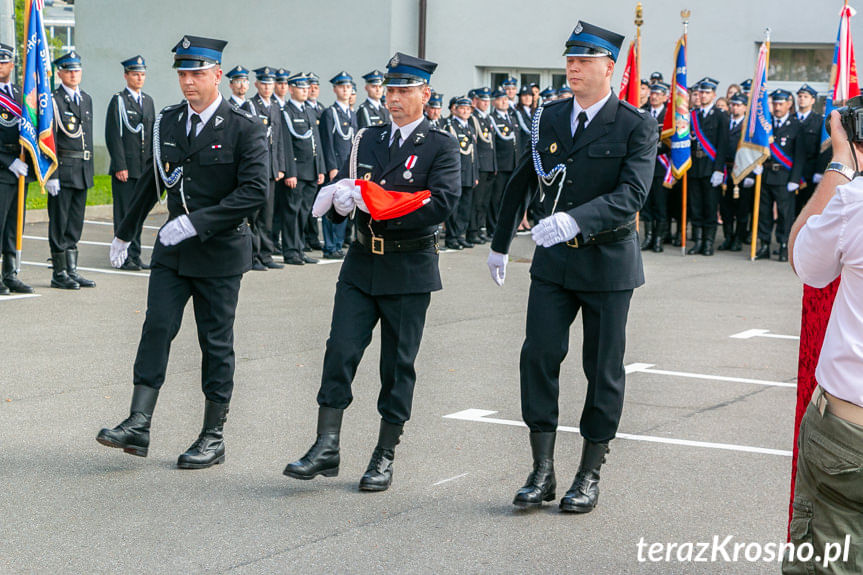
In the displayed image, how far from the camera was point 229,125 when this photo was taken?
599cm

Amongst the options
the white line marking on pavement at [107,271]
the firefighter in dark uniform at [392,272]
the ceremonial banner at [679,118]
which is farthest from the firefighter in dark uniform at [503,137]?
the firefighter in dark uniform at [392,272]

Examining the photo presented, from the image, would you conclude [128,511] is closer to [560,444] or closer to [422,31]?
[560,444]

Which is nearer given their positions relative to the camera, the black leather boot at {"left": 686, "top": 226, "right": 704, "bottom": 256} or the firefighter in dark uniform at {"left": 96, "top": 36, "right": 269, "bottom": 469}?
the firefighter in dark uniform at {"left": 96, "top": 36, "right": 269, "bottom": 469}

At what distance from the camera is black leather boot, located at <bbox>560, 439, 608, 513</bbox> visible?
5.31m

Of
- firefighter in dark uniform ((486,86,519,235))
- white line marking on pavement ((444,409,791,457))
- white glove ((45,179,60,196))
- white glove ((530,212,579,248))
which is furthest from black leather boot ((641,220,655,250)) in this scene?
white glove ((530,212,579,248))

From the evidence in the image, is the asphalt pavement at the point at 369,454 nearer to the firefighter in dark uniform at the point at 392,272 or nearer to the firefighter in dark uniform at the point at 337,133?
the firefighter in dark uniform at the point at 392,272

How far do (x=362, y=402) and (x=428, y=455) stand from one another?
47.9 inches

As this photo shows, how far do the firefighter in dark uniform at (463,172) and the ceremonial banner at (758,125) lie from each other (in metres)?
3.82

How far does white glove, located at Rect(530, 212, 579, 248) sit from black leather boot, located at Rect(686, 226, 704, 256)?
12575mm

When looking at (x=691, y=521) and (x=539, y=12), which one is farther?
(x=539, y=12)

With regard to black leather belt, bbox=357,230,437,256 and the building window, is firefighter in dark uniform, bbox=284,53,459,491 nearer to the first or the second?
black leather belt, bbox=357,230,437,256

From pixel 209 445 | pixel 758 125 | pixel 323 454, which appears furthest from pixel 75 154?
pixel 758 125

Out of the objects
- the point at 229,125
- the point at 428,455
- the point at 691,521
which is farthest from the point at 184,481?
the point at 691,521

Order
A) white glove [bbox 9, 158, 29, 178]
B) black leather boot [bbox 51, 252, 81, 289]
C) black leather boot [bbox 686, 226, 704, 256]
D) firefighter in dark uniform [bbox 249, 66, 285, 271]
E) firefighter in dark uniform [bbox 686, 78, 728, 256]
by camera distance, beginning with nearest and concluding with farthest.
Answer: white glove [bbox 9, 158, 29, 178]
black leather boot [bbox 51, 252, 81, 289]
firefighter in dark uniform [bbox 249, 66, 285, 271]
firefighter in dark uniform [bbox 686, 78, 728, 256]
black leather boot [bbox 686, 226, 704, 256]
